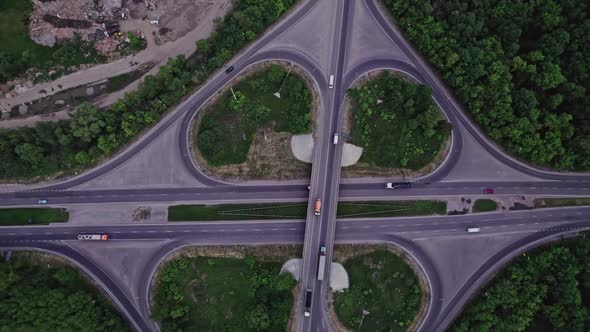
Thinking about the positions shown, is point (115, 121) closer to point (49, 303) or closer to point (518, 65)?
point (49, 303)

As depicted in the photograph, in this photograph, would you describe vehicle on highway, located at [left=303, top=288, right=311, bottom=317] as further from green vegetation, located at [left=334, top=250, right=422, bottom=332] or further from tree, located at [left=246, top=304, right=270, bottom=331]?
tree, located at [left=246, top=304, right=270, bottom=331]

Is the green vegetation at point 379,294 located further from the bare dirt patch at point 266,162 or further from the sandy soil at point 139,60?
the sandy soil at point 139,60

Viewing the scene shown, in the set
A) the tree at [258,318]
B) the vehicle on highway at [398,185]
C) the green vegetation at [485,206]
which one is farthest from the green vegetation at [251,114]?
the green vegetation at [485,206]

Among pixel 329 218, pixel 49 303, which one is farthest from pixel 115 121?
pixel 329 218

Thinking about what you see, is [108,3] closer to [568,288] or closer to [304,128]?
[304,128]

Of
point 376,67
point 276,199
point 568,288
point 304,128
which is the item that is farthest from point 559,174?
point 276,199

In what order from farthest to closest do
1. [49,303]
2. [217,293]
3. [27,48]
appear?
1. [27,48]
2. [217,293]
3. [49,303]

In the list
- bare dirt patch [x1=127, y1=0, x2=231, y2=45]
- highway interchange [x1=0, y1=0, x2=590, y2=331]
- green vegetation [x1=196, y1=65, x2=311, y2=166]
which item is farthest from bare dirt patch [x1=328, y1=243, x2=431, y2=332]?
bare dirt patch [x1=127, y1=0, x2=231, y2=45]

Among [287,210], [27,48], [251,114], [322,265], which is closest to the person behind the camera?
[322,265]
